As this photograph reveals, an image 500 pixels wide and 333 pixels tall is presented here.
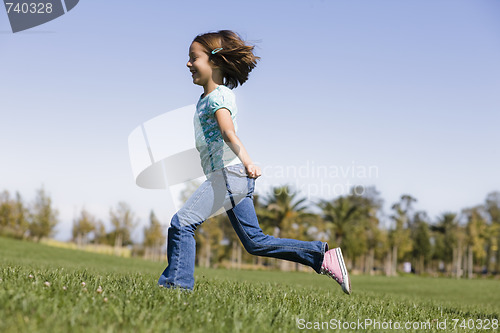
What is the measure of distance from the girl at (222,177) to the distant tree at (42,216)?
162 feet

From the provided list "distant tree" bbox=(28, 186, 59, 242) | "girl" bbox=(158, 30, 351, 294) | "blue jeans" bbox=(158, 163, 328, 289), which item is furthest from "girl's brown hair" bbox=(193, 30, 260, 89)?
"distant tree" bbox=(28, 186, 59, 242)

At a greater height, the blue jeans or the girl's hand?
the girl's hand

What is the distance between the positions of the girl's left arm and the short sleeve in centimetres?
7

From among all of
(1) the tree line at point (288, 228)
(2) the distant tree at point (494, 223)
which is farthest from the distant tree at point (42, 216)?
(2) the distant tree at point (494, 223)

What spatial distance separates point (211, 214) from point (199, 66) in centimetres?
140

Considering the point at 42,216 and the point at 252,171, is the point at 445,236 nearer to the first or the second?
the point at 42,216

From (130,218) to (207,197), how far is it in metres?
51.8

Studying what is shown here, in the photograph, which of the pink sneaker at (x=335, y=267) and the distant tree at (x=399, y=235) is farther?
the distant tree at (x=399, y=235)

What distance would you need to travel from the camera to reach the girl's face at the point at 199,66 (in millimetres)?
4223

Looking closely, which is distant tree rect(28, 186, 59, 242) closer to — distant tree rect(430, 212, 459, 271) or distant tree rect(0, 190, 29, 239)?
distant tree rect(0, 190, 29, 239)

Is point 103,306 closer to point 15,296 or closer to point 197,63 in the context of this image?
point 15,296

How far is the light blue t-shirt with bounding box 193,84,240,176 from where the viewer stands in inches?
155

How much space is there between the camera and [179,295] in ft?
11.3

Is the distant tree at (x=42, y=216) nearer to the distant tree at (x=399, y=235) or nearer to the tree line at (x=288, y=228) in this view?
the tree line at (x=288, y=228)
